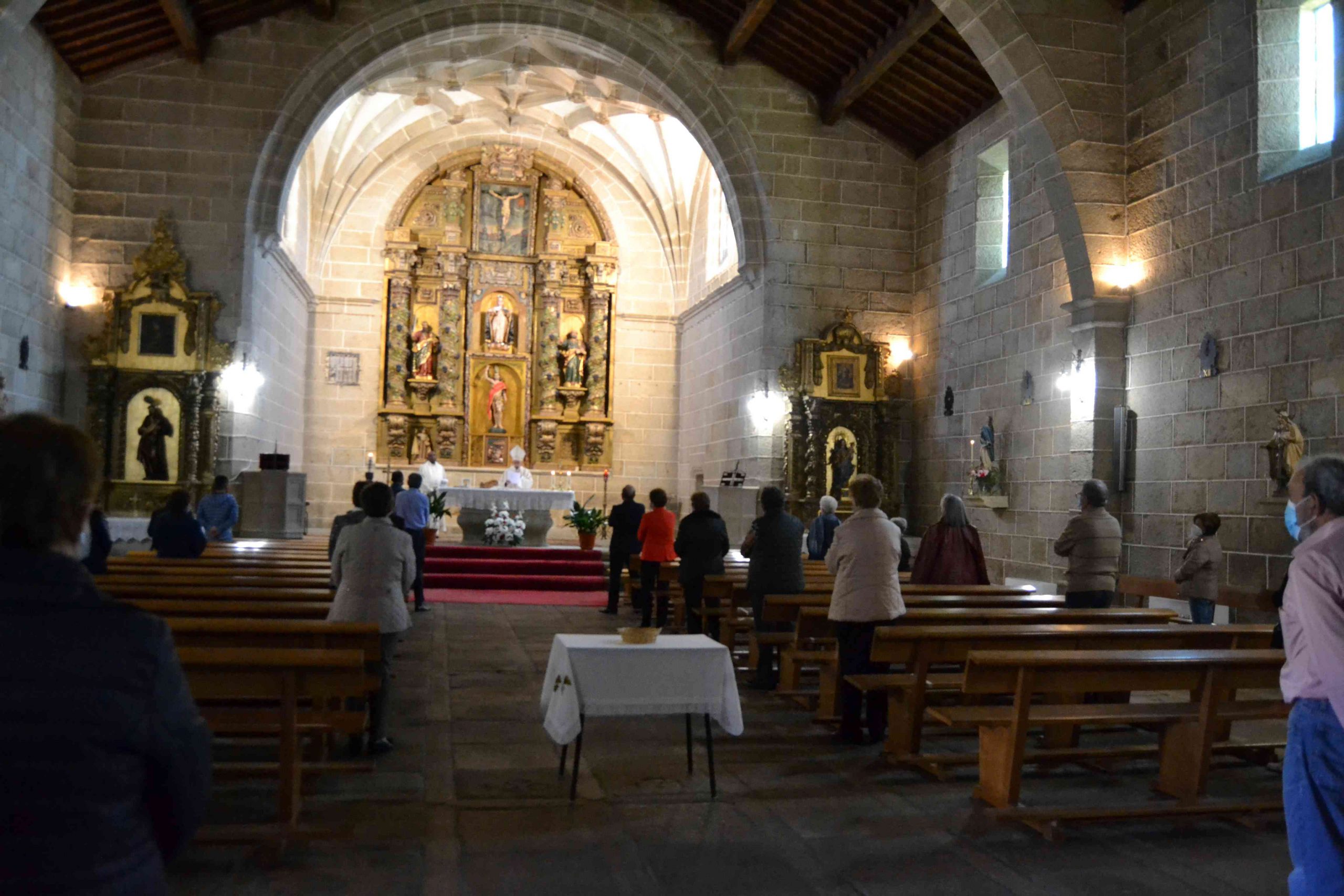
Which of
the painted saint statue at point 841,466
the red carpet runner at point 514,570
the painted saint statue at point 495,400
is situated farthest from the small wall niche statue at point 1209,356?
the painted saint statue at point 495,400

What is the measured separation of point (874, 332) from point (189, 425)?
9.35m

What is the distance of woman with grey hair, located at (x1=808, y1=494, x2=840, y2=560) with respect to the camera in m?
10.1

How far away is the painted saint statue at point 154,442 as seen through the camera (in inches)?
552

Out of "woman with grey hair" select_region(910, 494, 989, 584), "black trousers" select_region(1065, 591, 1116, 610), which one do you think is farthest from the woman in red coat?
"black trousers" select_region(1065, 591, 1116, 610)

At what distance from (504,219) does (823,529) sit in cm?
1343

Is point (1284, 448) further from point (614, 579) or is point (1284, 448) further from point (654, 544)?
point (614, 579)

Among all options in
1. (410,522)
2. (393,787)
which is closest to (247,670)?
(393,787)

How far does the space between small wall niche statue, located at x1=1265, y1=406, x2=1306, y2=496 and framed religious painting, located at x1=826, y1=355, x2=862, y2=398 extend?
722 cm

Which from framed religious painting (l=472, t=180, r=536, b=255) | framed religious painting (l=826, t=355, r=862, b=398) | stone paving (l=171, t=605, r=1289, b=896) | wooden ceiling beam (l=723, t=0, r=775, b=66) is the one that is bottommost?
stone paving (l=171, t=605, r=1289, b=896)

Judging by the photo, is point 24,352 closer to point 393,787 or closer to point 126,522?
point 126,522

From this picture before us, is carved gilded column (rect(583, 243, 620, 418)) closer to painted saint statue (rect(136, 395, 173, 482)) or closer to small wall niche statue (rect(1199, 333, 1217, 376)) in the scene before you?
painted saint statue (rect(136, 395, 173, 482))

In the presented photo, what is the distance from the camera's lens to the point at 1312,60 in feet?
31.7

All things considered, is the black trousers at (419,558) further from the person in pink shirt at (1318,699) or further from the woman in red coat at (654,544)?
the person in pink shirt at (1318,699)

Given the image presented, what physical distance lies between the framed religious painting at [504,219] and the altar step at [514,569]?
8629 mm
